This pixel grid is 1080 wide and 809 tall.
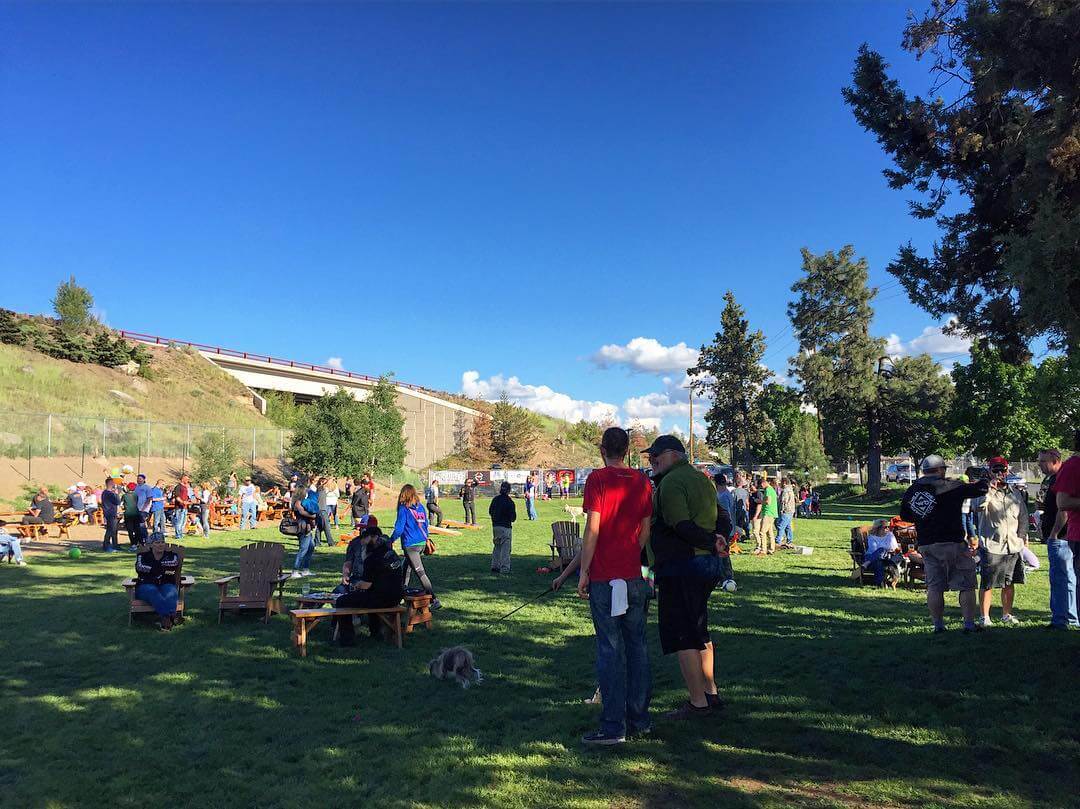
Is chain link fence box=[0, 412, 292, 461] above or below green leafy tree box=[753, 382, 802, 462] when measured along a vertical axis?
below

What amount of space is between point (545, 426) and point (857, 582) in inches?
3369

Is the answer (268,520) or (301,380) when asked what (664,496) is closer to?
(268,520)

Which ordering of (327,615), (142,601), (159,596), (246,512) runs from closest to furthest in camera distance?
(327,615) < (159,596) < (142,601) < (246,512)

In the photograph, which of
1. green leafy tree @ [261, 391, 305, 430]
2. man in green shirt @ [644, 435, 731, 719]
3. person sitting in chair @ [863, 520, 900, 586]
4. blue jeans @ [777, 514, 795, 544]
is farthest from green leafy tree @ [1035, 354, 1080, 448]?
green leafy tree @ [261, 391, 305, 430]

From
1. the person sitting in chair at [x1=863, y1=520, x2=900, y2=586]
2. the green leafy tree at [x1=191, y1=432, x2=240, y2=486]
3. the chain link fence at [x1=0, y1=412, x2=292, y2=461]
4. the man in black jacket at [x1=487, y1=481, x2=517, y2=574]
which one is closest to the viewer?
the person sitting in chair at [x1=863, y1=520, x2=900, y2=586]

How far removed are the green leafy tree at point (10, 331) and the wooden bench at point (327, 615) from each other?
49466 millimetres

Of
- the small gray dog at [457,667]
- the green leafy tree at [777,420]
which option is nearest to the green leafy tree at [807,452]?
the green leafy tree at [777,420]

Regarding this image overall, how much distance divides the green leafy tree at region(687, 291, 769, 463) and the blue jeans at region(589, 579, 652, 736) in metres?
55.9

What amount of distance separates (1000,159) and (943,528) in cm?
350

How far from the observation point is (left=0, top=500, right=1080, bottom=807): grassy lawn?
4.20 meters

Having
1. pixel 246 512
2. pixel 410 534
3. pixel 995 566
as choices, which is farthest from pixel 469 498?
pixel 995 566

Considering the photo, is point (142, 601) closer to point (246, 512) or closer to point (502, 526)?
point (502, 526)

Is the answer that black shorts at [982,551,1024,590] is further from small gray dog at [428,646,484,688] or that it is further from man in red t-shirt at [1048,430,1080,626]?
small gray dog at [428,646,484,688]

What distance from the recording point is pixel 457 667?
6488 millimetres
